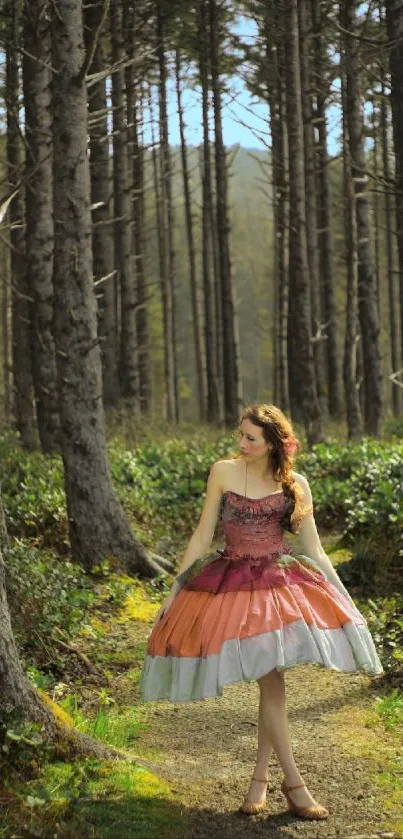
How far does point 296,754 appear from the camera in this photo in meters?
6.18

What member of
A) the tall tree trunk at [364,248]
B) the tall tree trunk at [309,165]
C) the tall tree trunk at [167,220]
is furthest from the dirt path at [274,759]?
the tall tree trunk at [167,220]

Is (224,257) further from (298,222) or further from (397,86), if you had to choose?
(397,86)

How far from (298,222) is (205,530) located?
12910mm

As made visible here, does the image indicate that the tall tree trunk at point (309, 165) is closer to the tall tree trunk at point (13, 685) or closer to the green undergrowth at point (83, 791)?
the green undergrowth at point (83, 791)

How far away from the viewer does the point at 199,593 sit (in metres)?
5.14

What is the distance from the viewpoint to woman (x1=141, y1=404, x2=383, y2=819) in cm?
484

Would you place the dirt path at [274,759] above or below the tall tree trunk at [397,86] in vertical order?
below

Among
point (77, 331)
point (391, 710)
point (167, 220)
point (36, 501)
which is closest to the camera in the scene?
point (391, 710)

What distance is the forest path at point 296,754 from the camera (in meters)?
5.02

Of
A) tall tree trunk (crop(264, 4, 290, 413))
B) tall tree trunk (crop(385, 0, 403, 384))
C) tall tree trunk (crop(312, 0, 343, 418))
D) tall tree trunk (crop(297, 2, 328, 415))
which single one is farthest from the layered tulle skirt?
tall tree trunk (crop(312, 0, 343, 418))

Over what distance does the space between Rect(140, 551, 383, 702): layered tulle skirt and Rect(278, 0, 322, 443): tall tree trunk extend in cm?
1240

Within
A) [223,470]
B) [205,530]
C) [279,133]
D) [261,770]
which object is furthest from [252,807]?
[279,133]

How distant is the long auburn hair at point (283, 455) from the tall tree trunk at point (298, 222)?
39.8ft

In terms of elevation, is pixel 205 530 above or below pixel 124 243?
below
